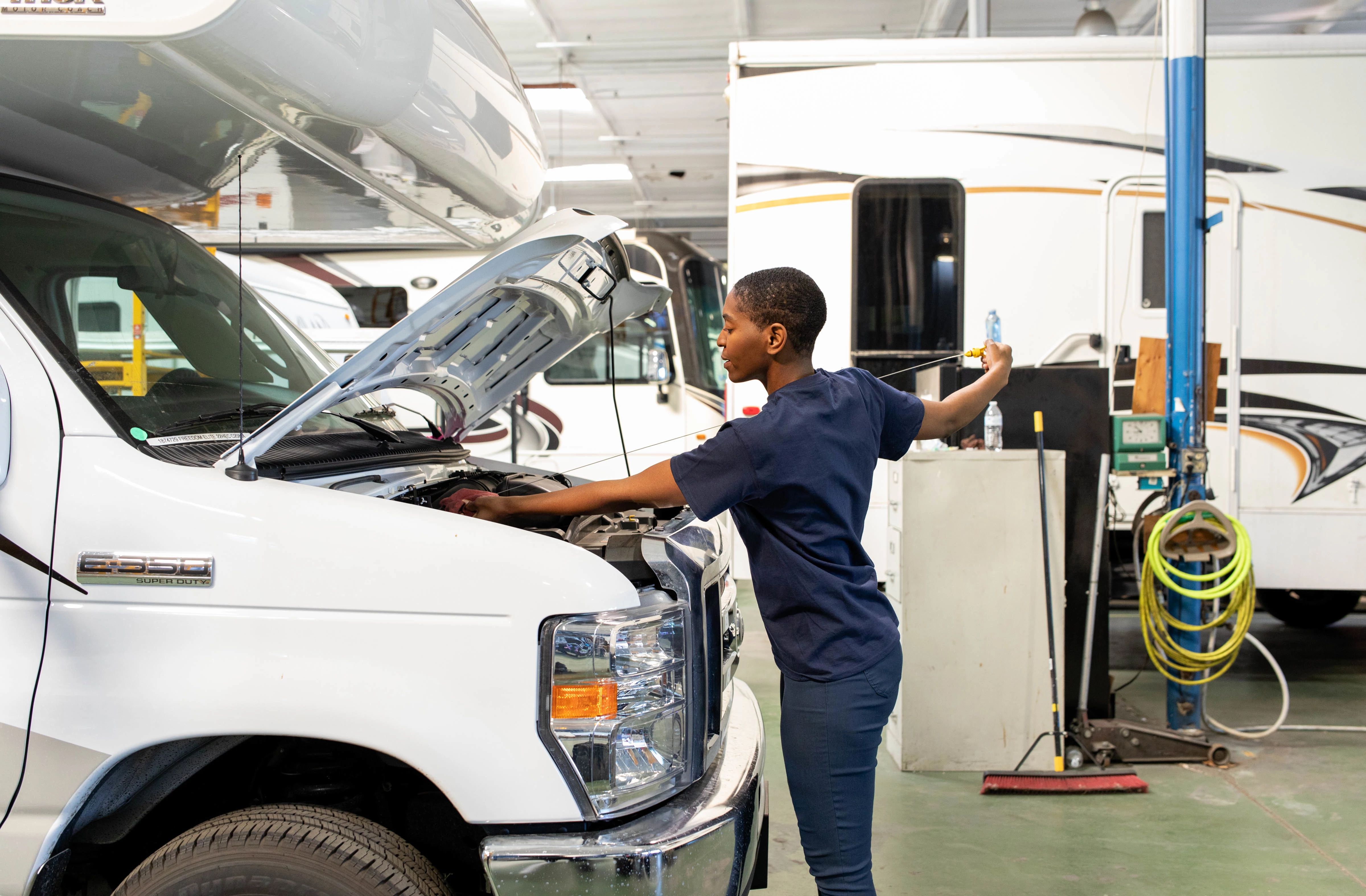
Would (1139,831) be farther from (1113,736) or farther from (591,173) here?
(591,173)

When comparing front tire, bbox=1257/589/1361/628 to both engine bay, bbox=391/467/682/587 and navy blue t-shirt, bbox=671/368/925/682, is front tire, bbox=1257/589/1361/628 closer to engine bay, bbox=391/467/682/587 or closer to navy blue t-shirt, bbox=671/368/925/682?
engine bay, bbox=391/467/682/587

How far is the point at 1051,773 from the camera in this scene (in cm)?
439

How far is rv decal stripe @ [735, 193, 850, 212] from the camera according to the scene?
609cm

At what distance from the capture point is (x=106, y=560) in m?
1.99

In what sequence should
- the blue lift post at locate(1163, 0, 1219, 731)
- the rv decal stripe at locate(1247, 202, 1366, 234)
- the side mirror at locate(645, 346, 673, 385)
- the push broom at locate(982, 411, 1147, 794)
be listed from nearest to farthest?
the push broom at locate(982, 411, 1147, 794)
the blue lift post at locate(1163, 0, 1219, 731)
the rv decal stripe at locate(1247, 202, 1366, 234)
the side mirror at locate(645, 346, 673, 385)

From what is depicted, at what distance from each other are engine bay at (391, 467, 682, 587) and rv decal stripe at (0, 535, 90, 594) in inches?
27.1

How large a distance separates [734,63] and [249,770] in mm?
5059

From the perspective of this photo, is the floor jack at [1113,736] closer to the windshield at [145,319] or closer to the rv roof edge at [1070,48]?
the rv roof edge at [1070,48]

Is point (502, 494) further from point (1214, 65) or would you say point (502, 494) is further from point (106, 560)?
point (1214, 65)

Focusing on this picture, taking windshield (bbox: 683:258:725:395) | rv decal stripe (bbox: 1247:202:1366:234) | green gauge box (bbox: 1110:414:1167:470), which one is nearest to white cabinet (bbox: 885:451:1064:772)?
green gauge box (bbox: 1110:414:1167:470)

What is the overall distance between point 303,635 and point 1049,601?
3.52 m

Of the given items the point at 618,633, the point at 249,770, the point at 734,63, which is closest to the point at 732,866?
the point at 618,633

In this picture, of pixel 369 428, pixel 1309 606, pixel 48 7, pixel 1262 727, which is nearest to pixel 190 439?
pixel 369 428

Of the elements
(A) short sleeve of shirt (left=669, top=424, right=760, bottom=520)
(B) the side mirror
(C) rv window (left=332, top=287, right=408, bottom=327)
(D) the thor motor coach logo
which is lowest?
(A) short sleeve of shirt (left=669, top=424, right=760, bottom=520)
